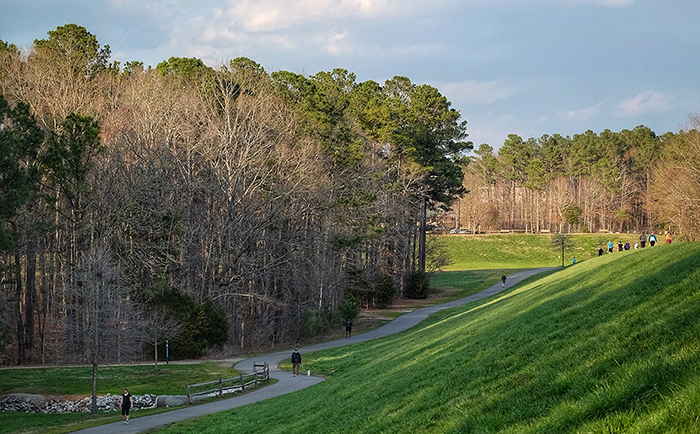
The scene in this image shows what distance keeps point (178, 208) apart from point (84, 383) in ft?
53.0

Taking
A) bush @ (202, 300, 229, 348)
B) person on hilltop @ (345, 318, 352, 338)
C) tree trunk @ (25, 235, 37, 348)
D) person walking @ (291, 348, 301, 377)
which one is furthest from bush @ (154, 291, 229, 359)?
person walking @ (291, 348, 301, 377)

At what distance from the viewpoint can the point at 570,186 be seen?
123m

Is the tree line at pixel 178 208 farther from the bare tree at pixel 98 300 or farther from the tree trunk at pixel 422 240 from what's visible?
the tree trunk at pixel 422 240

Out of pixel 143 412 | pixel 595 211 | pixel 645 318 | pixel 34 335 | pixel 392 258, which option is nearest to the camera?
pixel 645 318

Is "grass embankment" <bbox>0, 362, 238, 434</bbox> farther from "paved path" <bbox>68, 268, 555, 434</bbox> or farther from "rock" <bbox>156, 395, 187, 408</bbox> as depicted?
"paved path" <bbox>68, 268, 555, 434</bbox>

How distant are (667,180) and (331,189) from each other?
1468 inches

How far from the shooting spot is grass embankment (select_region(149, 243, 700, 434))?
20.0ft

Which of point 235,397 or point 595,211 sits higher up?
point 595,211

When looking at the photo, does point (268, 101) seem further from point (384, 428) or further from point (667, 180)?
point (667, 180)

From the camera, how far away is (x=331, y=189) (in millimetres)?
47500

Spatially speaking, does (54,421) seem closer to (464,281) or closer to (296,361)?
(296,361)

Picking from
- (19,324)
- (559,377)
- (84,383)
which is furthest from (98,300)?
(559,377)

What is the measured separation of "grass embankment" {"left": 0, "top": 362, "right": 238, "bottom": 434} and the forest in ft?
5.98

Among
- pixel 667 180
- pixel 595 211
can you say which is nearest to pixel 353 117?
pixel 667 180
